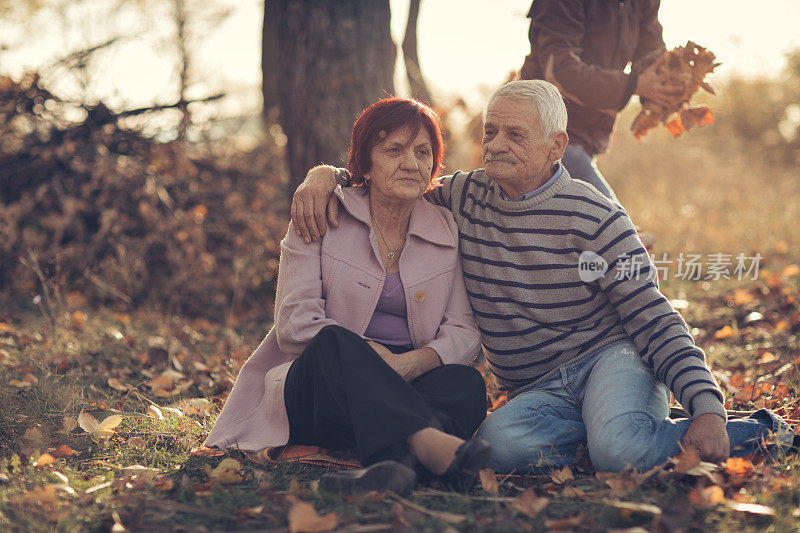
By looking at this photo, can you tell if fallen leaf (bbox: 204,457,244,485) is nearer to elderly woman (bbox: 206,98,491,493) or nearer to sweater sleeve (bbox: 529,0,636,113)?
elderly woman (bbox: 206,98,491,493)

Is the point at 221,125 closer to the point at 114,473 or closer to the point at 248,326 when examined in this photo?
the point at 248,326

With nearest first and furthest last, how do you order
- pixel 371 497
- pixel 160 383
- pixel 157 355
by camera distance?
pixel 371 497, pixel 160 383, pixel 157 355

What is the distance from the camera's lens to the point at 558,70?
3.56 m

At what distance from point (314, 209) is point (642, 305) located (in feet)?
4.57

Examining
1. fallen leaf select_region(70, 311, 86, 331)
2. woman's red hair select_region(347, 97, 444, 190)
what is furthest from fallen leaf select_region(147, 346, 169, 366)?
woman's red hair select_region(347, 97, 444, 190)

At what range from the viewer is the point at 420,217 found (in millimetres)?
3150

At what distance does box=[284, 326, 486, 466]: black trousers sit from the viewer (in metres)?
2.56

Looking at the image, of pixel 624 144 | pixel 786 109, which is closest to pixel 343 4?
pixel 624 144

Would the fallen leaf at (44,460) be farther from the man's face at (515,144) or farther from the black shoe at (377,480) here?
the man's face at (515,144)

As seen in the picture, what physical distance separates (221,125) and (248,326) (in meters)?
2.20

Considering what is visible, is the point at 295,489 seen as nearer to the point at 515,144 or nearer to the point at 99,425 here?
the point at 99,425

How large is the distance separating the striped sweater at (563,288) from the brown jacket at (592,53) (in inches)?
29.5

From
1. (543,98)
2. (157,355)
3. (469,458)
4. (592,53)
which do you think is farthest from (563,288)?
(157,355)

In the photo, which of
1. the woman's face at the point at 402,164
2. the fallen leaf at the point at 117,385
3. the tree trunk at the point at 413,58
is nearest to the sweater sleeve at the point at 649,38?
the woman's face at the point at 402,164
